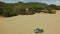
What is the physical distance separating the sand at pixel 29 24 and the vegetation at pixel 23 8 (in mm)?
134

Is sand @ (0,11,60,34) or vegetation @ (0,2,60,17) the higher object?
vegetation @ (0,2,60,17)

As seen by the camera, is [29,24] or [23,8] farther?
[23,8]

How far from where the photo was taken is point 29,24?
3.15 m

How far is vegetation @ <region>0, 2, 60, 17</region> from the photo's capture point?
337 centimetres

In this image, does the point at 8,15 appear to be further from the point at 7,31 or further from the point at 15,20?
the point at 7,31

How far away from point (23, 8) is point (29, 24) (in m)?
0.53

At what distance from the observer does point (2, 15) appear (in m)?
3.35

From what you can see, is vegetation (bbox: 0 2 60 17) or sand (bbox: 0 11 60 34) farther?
vegetation (bbox: 0 2 60 17)

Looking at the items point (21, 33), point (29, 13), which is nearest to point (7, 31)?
point (21, 33)

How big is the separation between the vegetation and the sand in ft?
0.44

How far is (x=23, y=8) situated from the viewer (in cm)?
350

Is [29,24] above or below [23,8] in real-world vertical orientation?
below

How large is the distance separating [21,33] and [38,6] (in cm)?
93

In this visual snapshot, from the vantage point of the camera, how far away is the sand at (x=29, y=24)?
3051 millimetres
